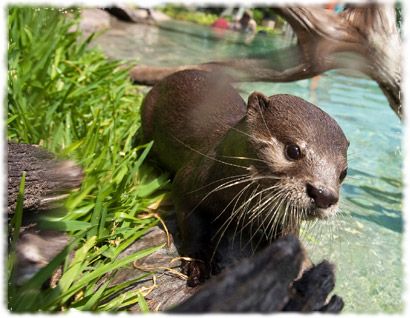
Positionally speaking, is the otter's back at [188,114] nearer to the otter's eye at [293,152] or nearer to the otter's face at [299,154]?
the otter's face at [299,154]

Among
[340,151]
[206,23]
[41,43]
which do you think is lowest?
[206,23]

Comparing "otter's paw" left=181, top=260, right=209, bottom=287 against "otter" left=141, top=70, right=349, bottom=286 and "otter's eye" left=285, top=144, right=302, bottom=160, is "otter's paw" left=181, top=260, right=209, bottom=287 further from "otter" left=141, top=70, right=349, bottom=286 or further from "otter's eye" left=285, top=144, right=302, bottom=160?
"otter's eye" left=285, top=144, right=302, bottom=160

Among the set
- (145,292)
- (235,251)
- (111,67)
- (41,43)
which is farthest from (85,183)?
(111,67)

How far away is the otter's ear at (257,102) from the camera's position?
196cm

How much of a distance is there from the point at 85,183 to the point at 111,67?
6.63 ft

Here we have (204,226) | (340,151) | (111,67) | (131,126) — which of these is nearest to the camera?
(340,151)

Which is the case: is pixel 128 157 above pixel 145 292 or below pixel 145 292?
above

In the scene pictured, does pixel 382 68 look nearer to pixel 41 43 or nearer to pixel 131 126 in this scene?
pixel 131 126

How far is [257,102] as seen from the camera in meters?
1.98

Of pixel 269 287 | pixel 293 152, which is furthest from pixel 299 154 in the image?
pixel 269 287

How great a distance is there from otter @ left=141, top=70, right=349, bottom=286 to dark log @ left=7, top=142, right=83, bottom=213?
0.65 metres

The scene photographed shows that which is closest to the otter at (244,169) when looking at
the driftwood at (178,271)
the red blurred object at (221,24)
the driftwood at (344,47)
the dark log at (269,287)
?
the driftwood at (178,271)

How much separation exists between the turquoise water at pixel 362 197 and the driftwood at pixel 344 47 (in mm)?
243

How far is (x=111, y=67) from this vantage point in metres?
3.96
